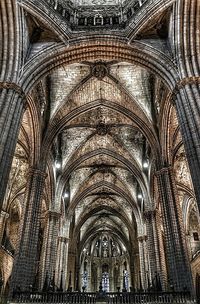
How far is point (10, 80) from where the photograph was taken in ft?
38.4

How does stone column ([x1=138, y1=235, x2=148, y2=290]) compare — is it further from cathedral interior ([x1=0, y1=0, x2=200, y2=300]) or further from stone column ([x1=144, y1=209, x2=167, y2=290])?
stone column ([x1=144, y1=209, x2=167, y2=290])

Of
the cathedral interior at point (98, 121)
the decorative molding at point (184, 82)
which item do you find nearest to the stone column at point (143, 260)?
the cathedral interior at point (98, 121)

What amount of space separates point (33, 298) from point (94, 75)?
41.3 ft

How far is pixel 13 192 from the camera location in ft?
73.9

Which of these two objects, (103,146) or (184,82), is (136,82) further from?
(103,146)

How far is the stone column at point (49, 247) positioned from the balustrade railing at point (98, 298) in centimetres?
652

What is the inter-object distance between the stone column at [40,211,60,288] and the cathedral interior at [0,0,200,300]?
0.23 feet

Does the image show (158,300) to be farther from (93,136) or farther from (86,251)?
(86,251)

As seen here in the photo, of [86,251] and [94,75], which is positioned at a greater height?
[94,75]

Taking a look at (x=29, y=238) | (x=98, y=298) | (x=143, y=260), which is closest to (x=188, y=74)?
(x=98, y=298)

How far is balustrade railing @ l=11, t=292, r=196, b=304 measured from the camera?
37.6ft

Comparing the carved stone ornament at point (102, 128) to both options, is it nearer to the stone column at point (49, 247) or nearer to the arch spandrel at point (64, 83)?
the arch spandrel at point (64, 83)

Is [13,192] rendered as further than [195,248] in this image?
No

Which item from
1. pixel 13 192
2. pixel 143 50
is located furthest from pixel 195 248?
pixel 143 50
